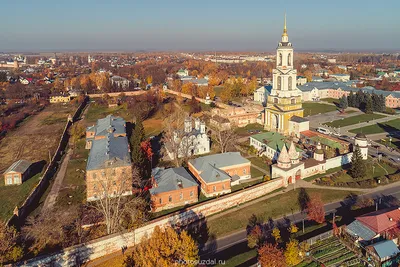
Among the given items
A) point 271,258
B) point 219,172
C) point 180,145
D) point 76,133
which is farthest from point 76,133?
point 271,258

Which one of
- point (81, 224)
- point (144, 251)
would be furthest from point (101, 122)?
point (144, 251)

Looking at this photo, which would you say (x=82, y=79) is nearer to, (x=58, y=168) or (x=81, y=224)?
(x=58, y=168)

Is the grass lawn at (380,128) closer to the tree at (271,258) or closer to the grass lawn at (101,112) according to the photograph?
the tree at (271,258)

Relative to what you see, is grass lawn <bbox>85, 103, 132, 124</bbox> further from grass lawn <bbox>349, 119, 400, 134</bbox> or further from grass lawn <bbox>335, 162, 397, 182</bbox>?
grass lawn <bbox>349, 119, 400, 134</bbox>

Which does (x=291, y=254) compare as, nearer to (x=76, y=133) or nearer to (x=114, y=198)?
(x=114, y=198)

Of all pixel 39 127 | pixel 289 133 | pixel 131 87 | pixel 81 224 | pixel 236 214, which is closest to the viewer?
pixel 81 224

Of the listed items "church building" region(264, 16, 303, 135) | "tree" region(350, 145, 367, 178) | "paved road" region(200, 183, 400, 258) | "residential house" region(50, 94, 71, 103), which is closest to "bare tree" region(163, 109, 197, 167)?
"paved road" region(200, 183, 400, 258)

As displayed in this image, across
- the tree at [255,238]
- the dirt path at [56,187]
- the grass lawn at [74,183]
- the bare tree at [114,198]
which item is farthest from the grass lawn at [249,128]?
the tree at [255,238]
